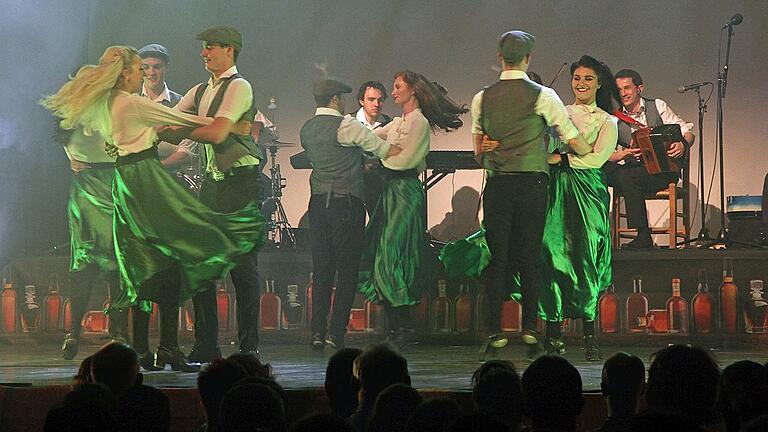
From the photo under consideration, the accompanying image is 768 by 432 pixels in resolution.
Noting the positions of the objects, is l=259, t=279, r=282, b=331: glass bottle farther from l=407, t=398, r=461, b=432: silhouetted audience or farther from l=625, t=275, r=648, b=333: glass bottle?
l=407, t=398, r=461, b=432: silhouetted audience

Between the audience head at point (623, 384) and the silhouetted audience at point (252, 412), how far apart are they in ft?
4.08

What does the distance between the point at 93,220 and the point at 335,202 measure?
5.64ft

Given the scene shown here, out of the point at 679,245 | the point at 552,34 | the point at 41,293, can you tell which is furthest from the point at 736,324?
the point at 41,293

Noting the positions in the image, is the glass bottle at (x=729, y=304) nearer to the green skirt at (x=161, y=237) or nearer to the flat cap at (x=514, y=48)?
the flat cap at (x=514, y=48)

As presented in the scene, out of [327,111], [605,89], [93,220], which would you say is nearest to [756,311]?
[605,89]

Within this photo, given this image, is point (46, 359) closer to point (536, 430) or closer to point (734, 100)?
point (536, 430)

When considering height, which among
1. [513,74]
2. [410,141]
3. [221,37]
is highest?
[221,37]

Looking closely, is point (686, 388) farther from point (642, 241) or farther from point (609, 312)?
point (642, 241)

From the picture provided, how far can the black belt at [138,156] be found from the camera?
22.3 feet

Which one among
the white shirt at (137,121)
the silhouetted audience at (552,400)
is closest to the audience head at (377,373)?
the silhouetted audience at (552,400)

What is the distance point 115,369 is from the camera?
12.5ft

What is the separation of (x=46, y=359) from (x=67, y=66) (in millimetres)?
3189

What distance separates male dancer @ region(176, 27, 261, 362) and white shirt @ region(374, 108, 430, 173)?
5.31 ft

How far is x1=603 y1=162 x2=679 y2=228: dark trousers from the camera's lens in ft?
32.7
